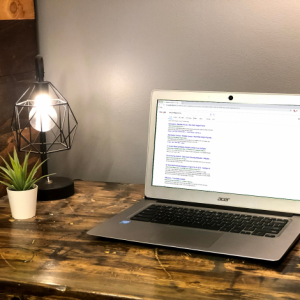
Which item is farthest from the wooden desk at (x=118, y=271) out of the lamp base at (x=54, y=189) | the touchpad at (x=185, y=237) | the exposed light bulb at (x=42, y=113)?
the exposed light bulb at (x=42, y=113)

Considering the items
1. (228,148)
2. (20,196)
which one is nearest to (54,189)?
(20,196)

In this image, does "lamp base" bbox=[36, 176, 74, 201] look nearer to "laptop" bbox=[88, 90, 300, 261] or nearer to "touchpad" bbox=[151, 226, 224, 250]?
"laptop" bbox=[88, 90, 300, 261]

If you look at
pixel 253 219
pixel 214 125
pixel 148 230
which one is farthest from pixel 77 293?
pixel 214 125

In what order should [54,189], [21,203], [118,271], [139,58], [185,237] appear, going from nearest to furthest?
[118,271]
[185,237]
[21,203]
[54,189]
[139,58]

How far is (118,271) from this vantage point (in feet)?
2.77

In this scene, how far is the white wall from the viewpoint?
1.33 meters

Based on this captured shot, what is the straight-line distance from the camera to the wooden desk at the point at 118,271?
0.77 meters

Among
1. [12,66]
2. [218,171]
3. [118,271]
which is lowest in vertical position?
[118,271]

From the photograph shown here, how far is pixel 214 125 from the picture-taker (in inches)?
46.2

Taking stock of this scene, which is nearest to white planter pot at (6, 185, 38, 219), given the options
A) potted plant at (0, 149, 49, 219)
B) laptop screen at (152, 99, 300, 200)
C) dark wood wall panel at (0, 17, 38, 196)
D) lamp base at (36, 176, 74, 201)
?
potted plant at (0, 149, 49, 219)

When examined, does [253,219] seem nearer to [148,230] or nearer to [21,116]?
[148,230]

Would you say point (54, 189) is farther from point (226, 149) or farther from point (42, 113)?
point (226, 149)

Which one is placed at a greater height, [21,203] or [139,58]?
[139,58]

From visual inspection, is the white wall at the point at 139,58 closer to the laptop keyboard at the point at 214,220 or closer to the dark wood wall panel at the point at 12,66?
the dark wood wall panel at the point at 12,66
